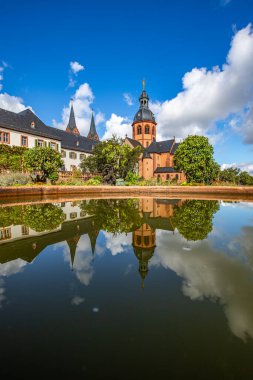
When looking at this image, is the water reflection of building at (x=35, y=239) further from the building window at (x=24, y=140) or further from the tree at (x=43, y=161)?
the building window at (x=24, y=140)

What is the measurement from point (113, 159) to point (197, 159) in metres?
16.8

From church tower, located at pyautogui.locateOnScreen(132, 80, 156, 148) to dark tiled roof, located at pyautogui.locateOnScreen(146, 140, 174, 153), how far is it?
2368mm

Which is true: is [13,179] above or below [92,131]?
below

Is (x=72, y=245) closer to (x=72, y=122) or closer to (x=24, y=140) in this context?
(x=24, y=140)

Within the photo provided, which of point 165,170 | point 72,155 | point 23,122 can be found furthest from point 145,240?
point 165,170

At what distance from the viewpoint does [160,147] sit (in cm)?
7062

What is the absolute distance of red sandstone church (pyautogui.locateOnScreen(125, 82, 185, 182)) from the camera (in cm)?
6456

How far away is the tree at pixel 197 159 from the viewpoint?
41.4 m

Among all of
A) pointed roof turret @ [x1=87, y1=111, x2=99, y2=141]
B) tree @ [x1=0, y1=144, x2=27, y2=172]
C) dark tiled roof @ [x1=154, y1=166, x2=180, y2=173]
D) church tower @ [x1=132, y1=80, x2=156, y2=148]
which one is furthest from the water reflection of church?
pointed roof turret @ [x1=87, y1=111, x2=99, y2=141]

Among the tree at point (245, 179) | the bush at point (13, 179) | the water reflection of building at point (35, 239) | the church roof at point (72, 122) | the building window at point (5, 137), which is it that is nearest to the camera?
the water reflection of building at point (35, 239)

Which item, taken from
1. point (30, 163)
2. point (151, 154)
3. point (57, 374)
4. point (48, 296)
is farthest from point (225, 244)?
point (151, 154)

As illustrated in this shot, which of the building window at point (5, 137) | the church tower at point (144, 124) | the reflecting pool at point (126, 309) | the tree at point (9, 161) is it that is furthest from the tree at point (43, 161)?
the church tower at point (144, 124)

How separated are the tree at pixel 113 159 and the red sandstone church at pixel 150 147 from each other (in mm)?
26084

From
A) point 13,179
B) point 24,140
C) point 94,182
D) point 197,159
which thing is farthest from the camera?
point 197,159
